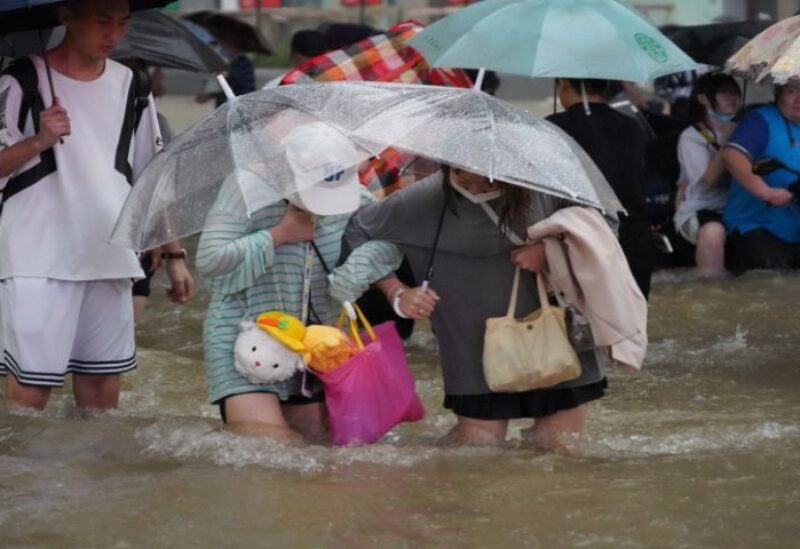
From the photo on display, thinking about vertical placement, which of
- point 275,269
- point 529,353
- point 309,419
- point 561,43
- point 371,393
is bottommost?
point 309,419

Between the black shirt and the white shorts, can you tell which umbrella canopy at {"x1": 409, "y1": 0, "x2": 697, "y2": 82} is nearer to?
the black shirt

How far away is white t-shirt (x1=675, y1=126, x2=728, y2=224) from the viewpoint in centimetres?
1190

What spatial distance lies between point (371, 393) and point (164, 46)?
3.63 meters

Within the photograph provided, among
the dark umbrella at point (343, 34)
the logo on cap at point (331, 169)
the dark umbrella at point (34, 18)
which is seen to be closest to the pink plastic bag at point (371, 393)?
the logo on cap at point (331, 169)

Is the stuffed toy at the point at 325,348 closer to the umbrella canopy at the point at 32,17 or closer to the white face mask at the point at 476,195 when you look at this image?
the white face mask at the point at 476,195

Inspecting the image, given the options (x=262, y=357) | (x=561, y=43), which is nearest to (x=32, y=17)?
(x=262, y=357)

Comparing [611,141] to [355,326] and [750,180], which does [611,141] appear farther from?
[750,180]

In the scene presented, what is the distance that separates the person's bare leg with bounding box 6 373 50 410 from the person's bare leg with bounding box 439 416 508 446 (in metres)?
1.49

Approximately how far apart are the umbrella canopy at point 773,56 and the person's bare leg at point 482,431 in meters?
3.12

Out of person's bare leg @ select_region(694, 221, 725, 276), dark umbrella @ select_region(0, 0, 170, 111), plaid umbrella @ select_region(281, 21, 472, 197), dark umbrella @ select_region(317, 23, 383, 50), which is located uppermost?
dark umbrella @ select_region(0, 0, 170, 111)

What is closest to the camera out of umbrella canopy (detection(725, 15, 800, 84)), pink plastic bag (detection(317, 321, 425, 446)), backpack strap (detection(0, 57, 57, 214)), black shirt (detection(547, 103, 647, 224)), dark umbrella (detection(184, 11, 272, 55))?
pink plastic bag (detection(317, 321, 425, 446))

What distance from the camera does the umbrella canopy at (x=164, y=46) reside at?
901 cm

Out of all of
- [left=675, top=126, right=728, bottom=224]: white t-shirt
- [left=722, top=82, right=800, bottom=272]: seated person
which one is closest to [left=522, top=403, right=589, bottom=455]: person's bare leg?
[left=722, top=82, right=800, bottom=272]: seated person

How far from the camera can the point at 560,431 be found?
21.1 feet
